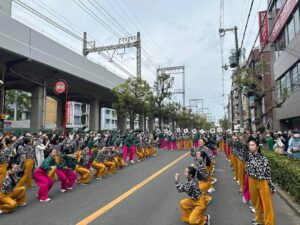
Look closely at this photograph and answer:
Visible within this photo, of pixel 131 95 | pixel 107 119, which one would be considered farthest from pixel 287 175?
pixel 107 119

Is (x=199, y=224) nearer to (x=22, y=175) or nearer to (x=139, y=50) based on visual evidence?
(x=22, y=175)

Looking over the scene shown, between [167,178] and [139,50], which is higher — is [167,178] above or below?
below

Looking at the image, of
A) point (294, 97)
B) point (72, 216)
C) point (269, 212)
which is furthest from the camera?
point (294, 97)

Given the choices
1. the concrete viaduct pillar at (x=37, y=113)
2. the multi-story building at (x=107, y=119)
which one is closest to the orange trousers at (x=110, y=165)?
the concrete viaduct pillar at (x=37, y=113)

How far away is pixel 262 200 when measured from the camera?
5289 mm

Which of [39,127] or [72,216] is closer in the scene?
[72,216]

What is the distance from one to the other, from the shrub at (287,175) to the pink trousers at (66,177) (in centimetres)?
627

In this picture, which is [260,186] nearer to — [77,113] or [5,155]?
[5,155]

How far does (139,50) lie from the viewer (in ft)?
97.2

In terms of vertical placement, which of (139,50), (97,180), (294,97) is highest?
(139,50)

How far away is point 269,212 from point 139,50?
85.3ft

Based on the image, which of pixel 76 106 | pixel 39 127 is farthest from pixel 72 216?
pixel 76 106

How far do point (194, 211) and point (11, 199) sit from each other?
13.9 feet

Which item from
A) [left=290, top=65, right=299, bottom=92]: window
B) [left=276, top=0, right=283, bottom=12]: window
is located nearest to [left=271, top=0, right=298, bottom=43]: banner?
[left=276, top=0, right=283, bottom=12]: window
